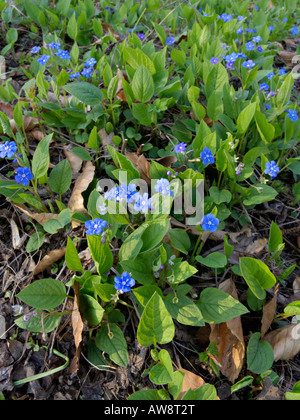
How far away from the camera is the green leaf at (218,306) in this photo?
6.07 feet

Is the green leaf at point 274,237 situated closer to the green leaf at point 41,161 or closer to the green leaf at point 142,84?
the green leaf at point 142,84

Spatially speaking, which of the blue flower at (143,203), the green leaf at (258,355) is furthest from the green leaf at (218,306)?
the blue flower at (143,203)

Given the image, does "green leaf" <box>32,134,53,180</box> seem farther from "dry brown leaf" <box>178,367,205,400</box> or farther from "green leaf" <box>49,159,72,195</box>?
"dry brown leaf" <box>178,367,205,400</box>

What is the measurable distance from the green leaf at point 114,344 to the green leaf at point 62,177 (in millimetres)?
1018

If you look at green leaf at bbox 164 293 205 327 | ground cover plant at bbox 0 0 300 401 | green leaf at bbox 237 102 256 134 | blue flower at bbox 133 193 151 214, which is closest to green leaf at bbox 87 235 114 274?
ground cover plant at bbox 0 0 300 401

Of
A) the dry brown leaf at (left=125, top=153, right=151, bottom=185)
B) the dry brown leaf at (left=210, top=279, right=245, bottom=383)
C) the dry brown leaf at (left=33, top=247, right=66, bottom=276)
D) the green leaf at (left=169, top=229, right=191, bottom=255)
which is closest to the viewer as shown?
the dry brown leaf at (left=210, top=279, right=245, bottom=383)

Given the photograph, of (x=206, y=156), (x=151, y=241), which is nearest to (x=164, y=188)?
(x=151, y=241)

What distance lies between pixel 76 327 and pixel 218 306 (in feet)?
2.57

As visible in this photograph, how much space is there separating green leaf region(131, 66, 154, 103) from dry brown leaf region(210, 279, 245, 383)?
1705mm

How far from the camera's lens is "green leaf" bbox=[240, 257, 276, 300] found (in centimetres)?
190

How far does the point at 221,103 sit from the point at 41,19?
2.39m

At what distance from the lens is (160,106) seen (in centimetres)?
268

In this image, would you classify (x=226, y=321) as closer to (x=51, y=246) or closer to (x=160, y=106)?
(x=51, y=246)

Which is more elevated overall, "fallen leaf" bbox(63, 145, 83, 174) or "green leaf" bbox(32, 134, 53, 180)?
"green leaf" bbox(32, 134, 53, 180)
